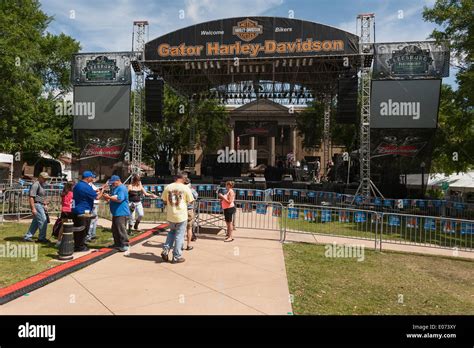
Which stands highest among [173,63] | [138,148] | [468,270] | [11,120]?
[173,63]

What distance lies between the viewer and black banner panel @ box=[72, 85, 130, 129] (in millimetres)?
19578

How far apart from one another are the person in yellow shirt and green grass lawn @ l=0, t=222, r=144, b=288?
6.74 feet

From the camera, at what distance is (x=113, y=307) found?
4211 mm

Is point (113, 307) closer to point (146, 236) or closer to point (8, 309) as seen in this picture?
point (8, 309)

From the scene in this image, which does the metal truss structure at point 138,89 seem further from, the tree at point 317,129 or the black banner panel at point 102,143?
the tree at point 317,129

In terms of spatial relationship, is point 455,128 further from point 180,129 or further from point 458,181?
point 180,129

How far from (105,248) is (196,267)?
2.30 meters

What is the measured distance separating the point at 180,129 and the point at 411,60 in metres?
24.0

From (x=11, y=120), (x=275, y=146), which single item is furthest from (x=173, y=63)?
(x=275, y=146)

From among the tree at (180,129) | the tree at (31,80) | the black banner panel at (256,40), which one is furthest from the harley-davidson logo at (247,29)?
the tree at (180,129)

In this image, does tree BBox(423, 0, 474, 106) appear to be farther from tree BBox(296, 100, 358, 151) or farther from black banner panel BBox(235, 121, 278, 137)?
tree BBox(296, 100, 358, 151)

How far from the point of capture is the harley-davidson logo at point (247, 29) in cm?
1756

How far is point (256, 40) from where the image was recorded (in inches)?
695

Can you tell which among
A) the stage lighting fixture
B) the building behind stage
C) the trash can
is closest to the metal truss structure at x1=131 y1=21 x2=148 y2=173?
the stage lighting fixture
